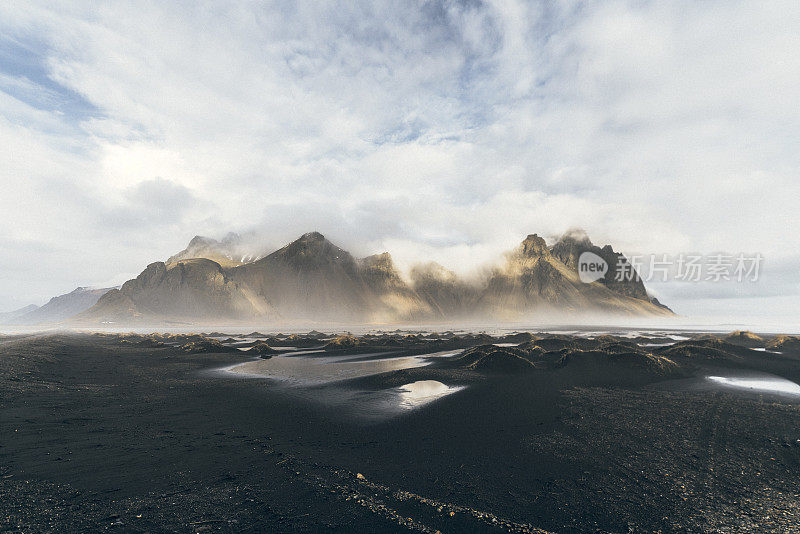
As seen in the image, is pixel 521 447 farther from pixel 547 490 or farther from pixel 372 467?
pixel 372 467

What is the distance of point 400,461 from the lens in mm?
9547

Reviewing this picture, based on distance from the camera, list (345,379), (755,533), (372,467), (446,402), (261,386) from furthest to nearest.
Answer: (345,379) → (261,386) → (446,402) → (372,467) → (755,533)

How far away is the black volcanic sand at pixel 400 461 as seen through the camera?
6637mm

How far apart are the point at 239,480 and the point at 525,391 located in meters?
16.2

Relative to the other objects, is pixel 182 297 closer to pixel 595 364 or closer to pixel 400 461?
pixel 595 364

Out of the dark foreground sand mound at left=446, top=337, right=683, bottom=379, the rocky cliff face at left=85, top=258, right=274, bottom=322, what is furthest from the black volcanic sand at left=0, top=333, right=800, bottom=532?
the rocky cliff face at left=85, top=258, right=274, bottom=322

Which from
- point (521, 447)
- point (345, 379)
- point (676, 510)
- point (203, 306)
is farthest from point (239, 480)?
point (203, 306)

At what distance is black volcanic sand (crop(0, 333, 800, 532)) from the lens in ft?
21.8

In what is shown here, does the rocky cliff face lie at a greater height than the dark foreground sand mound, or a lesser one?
greater

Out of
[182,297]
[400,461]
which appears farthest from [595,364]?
[182,297]

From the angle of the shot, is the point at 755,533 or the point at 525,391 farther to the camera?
the point at 525,391

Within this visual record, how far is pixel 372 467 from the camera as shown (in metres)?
9.19

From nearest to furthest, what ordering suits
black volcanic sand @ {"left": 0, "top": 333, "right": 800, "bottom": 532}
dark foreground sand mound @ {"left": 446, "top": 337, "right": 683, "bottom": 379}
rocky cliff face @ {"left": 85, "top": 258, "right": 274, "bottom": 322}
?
black volcanic sand @ {"left": 0, "top": 333, "right": 800, "bottom": 532} < dark foreground sand mound @ {"left": 446, "top": 337, "right": 683, "bottom": 379} < rocky cliff face @ {"left": 85, "top": 258, "right": 274, "bottom": 322}

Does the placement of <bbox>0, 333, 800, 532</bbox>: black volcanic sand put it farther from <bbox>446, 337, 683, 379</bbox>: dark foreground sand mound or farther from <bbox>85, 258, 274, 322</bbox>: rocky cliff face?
<bbox>85, 258, 274, 322</bbox>: rocky cliff face
